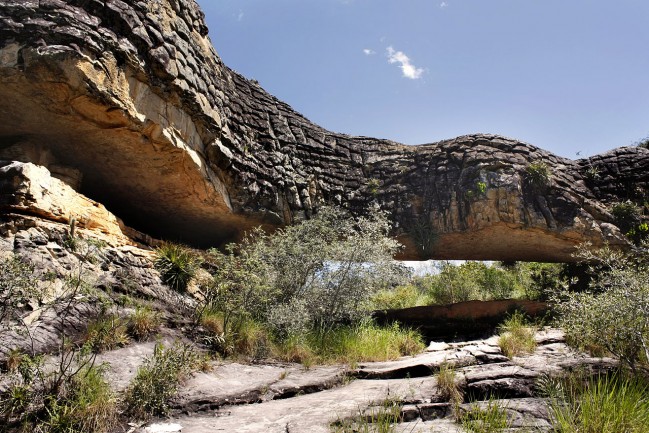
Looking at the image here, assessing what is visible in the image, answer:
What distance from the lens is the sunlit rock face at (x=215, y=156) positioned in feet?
21.7

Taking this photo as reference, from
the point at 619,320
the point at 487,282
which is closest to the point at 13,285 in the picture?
the point at 619,320

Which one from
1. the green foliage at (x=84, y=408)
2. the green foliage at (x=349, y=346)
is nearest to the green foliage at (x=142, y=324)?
the green foliage at (x=84, y=408)

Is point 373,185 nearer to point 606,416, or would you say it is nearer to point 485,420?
point 485,420

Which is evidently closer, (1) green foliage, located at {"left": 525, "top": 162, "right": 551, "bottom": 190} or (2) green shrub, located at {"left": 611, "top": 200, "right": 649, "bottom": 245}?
(2) green shrub, located at {"left": 611, "top": 200, "right": 649, "bottom": 245}

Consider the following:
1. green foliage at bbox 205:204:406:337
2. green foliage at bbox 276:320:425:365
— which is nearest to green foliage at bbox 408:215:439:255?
green foliage at bbox 205:204:406:337

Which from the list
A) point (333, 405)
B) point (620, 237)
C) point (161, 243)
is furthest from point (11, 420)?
point (620, 237)

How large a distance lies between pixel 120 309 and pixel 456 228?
829 centimetres

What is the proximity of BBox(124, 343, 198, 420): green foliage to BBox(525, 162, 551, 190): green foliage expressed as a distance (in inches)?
387

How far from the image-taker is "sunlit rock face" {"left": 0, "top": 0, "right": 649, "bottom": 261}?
6.62 metres

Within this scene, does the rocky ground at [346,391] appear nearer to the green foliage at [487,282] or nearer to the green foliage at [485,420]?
the green foliage at [485,420]

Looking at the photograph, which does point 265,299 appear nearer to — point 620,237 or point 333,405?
point 333,405

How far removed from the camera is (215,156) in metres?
9.16

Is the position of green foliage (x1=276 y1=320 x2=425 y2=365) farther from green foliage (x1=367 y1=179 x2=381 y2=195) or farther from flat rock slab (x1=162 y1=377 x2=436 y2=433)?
green foliage (x1=367 y1=179 x2=381 y2=195)

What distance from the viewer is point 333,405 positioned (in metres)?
4.90
